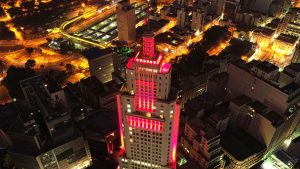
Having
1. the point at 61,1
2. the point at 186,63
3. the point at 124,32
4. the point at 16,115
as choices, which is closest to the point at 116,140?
the point at 16,115

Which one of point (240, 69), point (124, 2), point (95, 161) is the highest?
point (124, 2)

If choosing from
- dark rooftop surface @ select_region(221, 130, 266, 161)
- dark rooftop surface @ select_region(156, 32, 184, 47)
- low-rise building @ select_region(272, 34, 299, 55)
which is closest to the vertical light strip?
dark rooftop surface @ select_region(221, 130, 266, 161)

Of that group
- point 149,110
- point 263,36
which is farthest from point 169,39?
point 149,110

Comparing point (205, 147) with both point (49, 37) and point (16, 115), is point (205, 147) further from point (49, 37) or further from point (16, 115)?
point (49, 37)

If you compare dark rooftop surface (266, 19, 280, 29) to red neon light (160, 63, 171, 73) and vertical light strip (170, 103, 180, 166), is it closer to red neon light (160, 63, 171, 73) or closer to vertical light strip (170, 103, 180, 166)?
vertical light strip (170, 103, 180, 166)

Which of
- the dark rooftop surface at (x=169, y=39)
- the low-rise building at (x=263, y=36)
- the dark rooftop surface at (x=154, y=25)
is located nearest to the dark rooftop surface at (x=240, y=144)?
the dark rooftop surface at (x=169, y=39)

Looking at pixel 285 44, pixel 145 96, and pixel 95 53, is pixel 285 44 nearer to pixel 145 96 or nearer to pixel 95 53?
pixel 95 53

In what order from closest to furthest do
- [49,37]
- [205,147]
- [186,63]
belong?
[205,147] < [186,63] < [49,37]
